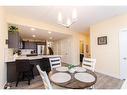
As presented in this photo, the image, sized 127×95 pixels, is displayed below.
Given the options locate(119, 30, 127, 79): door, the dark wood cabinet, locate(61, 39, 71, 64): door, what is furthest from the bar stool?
the dark wood cabinet

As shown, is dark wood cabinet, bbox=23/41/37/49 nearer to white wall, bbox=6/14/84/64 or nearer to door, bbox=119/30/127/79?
white wall, bbox=6/14/84/64

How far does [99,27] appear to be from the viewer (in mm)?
4367

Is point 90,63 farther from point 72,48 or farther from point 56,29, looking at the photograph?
point 72,48

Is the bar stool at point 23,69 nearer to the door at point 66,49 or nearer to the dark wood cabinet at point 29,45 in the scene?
the door at point 66,49

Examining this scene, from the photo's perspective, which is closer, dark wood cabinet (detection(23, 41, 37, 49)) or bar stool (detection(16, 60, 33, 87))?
bar stool (detection(16, 60, 33, 87))

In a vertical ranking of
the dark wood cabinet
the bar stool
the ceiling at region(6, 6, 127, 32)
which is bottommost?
the bar stool

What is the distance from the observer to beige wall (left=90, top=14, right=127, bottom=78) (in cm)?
359

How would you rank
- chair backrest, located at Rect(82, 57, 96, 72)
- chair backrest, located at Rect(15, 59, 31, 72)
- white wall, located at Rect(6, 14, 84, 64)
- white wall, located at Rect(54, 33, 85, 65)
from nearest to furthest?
chair backrest, located at Rect(82, 57, 96, 72) → chair backrest, located at Rect(15, 59, 31, 72) → white wall, located at Rect(6, 14, 84, 64) → white wall, located at Rect(54, 33, 85, 65)

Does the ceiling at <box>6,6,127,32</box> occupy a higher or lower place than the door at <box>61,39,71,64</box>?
higher

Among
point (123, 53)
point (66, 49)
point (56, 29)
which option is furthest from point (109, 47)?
point (66, 49)

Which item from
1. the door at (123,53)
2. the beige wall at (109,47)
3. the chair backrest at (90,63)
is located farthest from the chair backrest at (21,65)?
the door at (123,53)

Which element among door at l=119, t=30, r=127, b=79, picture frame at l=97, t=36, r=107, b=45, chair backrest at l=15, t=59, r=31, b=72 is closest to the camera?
chair backrest at l=15, t=59, r=31, b=72

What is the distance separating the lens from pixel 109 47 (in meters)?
3.91
